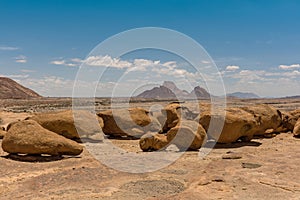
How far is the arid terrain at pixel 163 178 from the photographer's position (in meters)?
9.09

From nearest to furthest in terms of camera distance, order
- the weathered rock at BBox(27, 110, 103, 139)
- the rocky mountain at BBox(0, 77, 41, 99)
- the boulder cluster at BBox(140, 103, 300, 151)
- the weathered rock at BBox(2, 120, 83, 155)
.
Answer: the weathered rock at BBox(2, 120, 83, 155) → the boulder cluster at BBox(140, 103, 300, 151) → the weathered rock at BBox(27, 110, 103, 139) → the rocky mountain at BBox(0, 77, 41, 99)

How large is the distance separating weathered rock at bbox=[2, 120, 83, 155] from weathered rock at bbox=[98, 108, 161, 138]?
7.24 metres

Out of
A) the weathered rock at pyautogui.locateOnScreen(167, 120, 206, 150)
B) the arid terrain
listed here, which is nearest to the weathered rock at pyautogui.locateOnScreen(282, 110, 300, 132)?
the arid terrain

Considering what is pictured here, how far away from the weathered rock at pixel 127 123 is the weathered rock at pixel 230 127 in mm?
4728

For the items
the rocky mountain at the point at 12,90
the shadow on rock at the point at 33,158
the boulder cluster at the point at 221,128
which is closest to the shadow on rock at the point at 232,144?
the boulder cluster at the point at 221,128

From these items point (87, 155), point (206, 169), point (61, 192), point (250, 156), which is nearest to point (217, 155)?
point (250, 156)

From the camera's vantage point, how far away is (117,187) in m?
9.78

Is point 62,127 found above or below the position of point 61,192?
above

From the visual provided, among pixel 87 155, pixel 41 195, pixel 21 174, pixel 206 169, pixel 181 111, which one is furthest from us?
pixel 181 111

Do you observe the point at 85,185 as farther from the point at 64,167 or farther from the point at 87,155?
the point at 87,155

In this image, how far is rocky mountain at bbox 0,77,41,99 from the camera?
13243cm

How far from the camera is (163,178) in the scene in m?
10.8

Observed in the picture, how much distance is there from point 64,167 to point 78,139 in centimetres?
645

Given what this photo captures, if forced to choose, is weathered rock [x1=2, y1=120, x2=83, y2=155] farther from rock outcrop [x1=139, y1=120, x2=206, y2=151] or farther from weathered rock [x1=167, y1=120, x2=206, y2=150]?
weathered rock [x1=167, y1=120, x2=206, y2=150]
